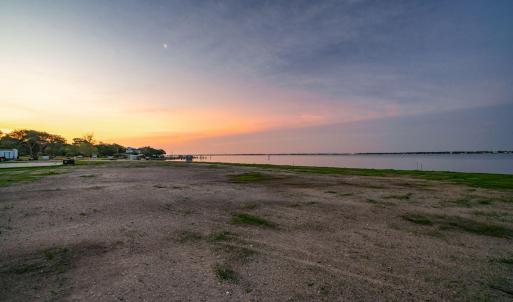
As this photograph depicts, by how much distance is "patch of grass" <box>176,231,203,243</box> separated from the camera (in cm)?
847

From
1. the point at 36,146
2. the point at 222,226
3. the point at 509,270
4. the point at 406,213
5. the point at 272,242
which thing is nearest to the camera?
the point at 509,270

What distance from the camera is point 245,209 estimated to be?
13156mm

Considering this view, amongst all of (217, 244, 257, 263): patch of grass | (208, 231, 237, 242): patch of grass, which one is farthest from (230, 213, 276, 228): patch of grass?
(217, 244, 257, 263): patch of grass

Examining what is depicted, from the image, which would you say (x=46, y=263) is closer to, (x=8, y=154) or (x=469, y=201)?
(x=469, y=201)

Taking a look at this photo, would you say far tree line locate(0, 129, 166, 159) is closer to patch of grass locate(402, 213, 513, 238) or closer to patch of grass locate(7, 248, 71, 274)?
patch of grass locate(7, 248, 71, 274)

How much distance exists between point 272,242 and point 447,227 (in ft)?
24.5

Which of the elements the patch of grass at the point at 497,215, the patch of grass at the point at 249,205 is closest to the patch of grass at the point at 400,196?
the patch of grass at the point at 497,215

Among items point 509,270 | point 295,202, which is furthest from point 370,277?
point 295,202

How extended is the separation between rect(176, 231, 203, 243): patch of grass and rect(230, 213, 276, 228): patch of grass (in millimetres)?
2040

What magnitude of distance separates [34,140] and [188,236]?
131m

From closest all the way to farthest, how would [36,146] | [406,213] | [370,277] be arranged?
[370,277] → [406,213] → [36,146]

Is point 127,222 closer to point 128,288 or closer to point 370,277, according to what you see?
point 128,288

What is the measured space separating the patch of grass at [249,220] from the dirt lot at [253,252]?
45 millimetres

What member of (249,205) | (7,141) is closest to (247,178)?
(249,205)
